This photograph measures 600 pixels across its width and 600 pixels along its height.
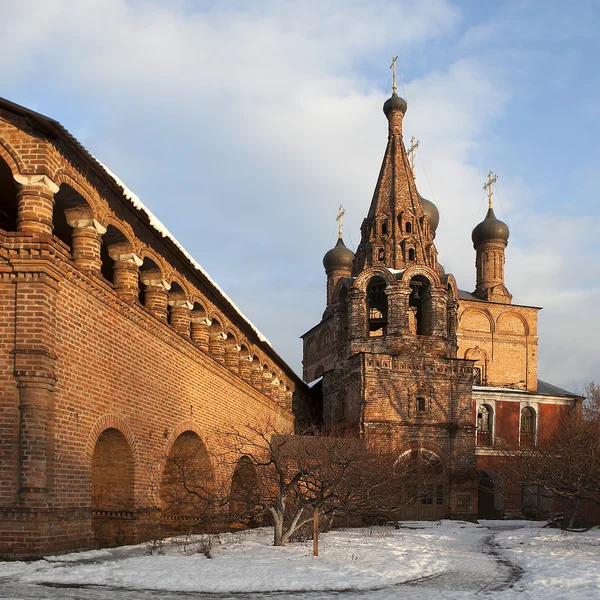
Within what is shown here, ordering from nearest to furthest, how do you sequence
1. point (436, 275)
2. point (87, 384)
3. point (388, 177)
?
point (87, 384) < point (436, 275) < point (388, 177)

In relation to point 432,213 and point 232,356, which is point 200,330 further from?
point 432,213

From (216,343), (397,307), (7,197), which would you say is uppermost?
(7,197)

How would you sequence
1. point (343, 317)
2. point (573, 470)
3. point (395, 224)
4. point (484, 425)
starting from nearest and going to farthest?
1. point (573, 470)
2. point (395, 224)
3. point (343, 317)
4. point (484, 425)

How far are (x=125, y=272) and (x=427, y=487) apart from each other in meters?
17.4

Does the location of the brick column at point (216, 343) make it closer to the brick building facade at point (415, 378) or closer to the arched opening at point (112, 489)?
the arched opening at point (112, 489)

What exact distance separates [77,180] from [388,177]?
72.4ft

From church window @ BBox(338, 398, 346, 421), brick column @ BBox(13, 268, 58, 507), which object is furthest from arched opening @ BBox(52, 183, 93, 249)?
church window @ BBox(338, 398, 346, 421)

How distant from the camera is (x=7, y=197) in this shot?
1363cm

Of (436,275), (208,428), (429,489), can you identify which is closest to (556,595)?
(208,428)

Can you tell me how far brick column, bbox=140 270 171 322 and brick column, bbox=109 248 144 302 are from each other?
149cm

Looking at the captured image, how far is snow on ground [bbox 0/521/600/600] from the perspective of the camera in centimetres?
932

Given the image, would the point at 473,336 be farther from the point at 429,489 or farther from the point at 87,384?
the point at 87,384

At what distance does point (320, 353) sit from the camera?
42.2 m

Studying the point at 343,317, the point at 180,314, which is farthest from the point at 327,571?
the point at 343,317
